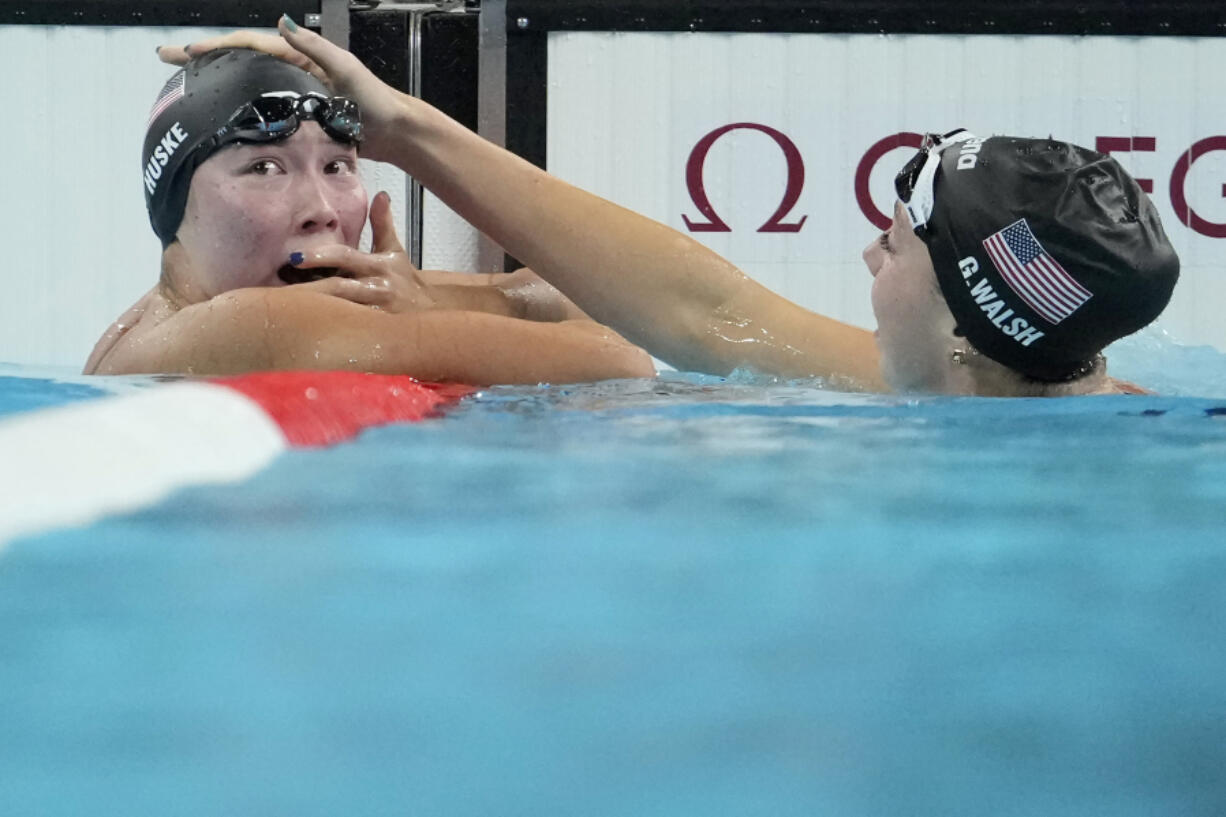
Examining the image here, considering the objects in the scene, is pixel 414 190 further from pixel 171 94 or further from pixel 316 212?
pixel 316 212

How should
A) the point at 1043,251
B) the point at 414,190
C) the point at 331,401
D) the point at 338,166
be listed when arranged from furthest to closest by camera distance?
the point at 414,190 → the point at 338,166 → the point at 1043,251 → the point at 331,401

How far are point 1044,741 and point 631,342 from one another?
239 centimetres

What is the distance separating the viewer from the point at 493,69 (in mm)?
5930

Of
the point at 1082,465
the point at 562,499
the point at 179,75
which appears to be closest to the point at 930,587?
the point at 562,499

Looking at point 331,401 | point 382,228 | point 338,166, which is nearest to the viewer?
point 331,401

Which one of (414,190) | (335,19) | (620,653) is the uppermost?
(335,19)

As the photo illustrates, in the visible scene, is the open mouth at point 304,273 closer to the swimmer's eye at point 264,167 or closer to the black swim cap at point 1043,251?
the swimmer's eye at point 264,167

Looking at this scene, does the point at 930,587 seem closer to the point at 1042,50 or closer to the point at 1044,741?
the point at 1044,741

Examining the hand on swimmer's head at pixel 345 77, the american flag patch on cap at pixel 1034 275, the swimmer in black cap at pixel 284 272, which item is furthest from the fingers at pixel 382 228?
the american flag patch on cap at pixel 1034 275

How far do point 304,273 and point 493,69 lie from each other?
3.08 m

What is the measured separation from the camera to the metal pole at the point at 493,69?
5914mm

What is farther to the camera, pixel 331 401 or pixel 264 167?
pixel 264 167

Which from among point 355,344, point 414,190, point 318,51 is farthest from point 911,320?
point 414,190

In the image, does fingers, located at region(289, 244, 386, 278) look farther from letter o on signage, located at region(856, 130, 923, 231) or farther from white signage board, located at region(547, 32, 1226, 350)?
letter o on signage, located at region(856, 130, 923, 231)
